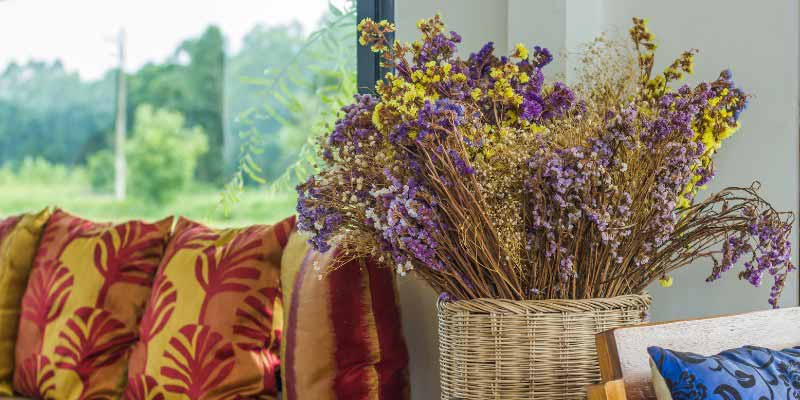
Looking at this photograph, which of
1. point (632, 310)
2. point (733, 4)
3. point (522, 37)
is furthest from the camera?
point (522, 37)

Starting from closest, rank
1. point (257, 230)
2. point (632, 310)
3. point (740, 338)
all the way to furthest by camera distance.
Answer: point (740, 338) < point (632, 310) < point (257, 230)

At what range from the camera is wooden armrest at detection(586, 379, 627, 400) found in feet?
3.14

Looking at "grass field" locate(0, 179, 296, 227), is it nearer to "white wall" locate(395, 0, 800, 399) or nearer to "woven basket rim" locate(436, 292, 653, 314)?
"white wall" locate(395, 0, 800, 399)

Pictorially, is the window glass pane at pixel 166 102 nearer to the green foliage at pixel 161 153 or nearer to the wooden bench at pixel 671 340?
the green foliage at pixel 161 153

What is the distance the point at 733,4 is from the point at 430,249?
31.1 inches

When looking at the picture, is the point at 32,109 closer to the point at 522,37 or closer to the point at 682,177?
the point at 522,37

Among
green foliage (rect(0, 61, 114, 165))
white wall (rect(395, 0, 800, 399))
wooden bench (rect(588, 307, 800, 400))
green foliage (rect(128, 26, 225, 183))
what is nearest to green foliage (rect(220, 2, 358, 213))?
green foliage (rect(128, 26, 225, 183))

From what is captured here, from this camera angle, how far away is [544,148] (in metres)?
1.11

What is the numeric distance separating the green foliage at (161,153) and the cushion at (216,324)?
1022 millimetres

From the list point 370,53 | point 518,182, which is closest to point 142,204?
point 370,53

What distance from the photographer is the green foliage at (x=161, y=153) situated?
9.06 ft

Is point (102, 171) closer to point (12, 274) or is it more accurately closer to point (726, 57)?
point (12, 274)

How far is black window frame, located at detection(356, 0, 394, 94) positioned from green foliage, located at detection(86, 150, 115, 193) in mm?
1411

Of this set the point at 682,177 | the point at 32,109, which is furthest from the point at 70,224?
the point at 682,177
